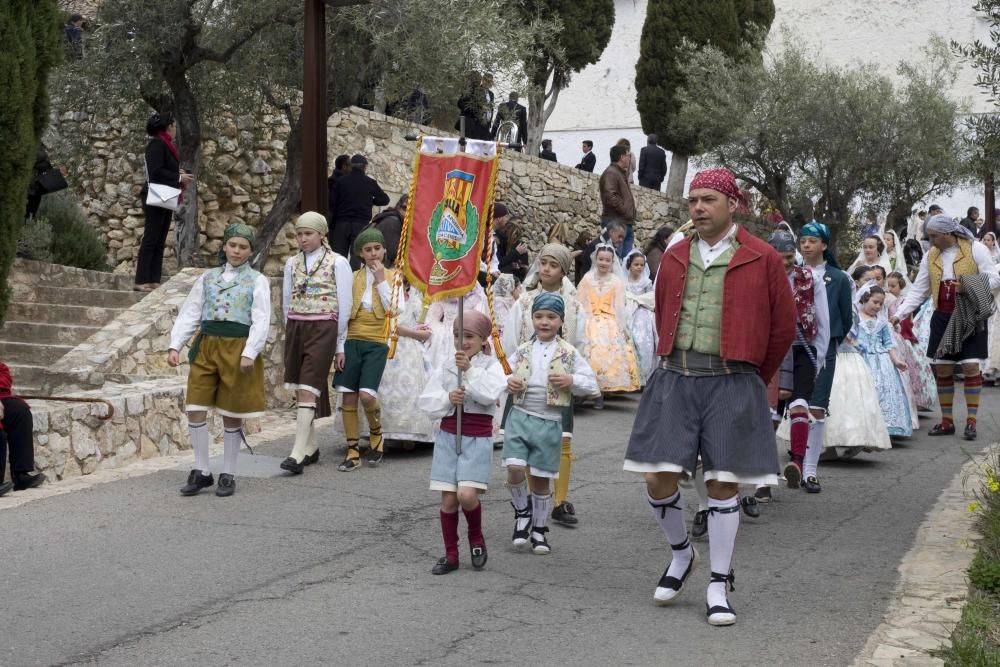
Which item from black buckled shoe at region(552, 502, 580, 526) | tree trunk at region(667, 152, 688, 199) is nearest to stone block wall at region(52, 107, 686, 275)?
black buckled shoe at region(552, 502, 580, 526)

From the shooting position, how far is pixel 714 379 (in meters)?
6.32

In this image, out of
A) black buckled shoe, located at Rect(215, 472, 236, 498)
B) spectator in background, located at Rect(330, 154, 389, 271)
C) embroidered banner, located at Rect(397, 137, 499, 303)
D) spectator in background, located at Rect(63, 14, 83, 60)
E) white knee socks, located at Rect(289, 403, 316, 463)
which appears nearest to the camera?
embroidered banner, located at Rect(397, 137, 499, 303)

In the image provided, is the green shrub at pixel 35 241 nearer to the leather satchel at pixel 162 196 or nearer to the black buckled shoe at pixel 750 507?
the leather satchel at pixel 162 196

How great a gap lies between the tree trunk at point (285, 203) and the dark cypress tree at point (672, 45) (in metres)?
15.3


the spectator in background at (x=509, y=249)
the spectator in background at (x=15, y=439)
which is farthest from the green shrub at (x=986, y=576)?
the spectator in background at (x=509, y=249)

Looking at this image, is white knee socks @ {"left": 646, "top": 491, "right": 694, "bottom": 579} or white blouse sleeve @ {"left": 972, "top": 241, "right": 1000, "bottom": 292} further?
white blouse sleeve @ {"left": 972, "top": 241, "right": 1000, "bottom": 292}

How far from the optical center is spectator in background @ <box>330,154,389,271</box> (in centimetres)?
1638

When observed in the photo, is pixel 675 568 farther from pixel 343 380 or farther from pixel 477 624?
pixel 343 380

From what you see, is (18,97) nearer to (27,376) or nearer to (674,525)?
(27,376)

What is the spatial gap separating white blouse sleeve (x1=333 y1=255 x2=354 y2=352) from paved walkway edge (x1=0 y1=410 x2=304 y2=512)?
1.58 m

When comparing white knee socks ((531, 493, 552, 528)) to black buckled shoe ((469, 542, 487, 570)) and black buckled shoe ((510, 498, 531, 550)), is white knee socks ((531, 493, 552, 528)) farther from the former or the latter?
black buckled shoe ((469, 542, 487, 570))

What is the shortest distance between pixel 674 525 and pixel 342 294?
15.0ft

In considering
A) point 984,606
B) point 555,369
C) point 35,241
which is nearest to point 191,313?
point 555,369

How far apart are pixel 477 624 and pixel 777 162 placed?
24.9m
